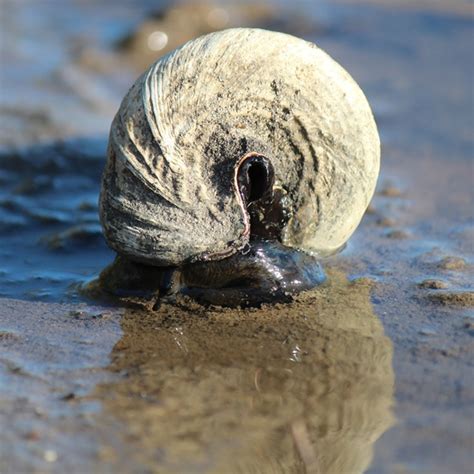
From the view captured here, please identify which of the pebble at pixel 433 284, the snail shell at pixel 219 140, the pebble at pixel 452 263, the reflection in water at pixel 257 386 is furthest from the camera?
the pebble at pixel 452 263

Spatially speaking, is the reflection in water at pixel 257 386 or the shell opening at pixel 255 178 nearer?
the reflection in water at pixel 257 386

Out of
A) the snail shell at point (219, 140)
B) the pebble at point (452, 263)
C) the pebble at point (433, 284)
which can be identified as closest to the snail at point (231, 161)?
the snail shell at point (219, 140)

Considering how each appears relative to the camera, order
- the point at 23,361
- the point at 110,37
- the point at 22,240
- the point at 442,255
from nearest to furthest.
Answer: the point at 23,361 → the point at 442,255 → the point at 22,240 → the point at 110,37

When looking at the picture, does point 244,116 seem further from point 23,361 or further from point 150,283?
point 23,361

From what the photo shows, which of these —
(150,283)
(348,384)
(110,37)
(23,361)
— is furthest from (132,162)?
(110,37)

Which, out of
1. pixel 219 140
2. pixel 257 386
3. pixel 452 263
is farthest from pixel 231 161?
pixel 452 263

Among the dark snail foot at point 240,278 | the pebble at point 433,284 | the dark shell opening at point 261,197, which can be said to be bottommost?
the dark snail foot at point 240,278

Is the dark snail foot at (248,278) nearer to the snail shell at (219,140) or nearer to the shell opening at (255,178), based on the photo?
the snail shell at (219,140)

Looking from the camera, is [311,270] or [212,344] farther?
[311,270]
